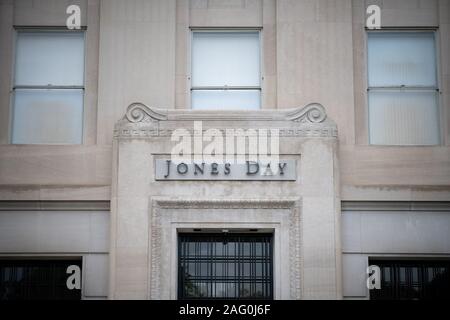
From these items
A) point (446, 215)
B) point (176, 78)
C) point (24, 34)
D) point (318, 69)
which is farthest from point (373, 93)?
point (24, 34)

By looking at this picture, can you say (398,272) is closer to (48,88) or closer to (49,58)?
(48,88)

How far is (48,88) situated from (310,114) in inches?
255

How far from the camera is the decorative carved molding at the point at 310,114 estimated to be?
20.3 meters

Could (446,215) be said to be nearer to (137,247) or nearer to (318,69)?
(318,69)

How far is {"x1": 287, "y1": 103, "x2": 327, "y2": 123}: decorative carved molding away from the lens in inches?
798

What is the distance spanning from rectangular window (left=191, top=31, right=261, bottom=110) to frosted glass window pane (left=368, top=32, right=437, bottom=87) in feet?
9.42

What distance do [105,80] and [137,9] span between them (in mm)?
1937

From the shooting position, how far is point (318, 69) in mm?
21281

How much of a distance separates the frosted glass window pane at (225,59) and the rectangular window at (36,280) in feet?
18.0

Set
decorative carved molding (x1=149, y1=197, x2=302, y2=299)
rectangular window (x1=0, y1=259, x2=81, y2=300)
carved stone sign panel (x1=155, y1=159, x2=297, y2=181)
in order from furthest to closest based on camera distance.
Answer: rectangular window (x1=0, y1=259, x2=81, y2=300) → carved stone sign panel (x1=155, y1=159, x2=297, y2=181) → decorative carved molding (x1=149, y1=197, x2=302, y2=299)

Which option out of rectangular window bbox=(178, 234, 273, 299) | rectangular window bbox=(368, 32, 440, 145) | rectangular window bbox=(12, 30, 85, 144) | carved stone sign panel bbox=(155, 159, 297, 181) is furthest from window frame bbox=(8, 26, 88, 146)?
rectangular window bbox=(368, 32, 440, 145)

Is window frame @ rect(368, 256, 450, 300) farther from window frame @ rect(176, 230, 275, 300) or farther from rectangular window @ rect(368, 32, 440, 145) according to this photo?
rectangular window @ rect(368, 32, 440, 145)
